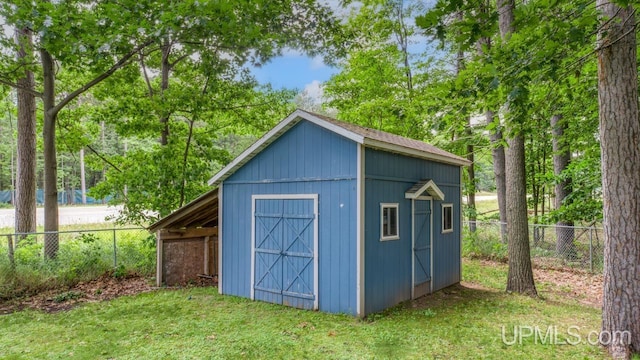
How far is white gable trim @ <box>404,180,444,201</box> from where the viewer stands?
6715mm

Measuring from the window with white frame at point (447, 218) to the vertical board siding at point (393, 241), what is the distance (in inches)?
6.9

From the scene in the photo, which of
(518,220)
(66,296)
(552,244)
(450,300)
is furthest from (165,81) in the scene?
(552,244)

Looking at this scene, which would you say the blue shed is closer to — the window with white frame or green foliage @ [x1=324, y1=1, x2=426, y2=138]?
the window with white frame

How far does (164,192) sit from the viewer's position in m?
8.99

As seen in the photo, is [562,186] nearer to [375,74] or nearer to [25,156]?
[375,74]

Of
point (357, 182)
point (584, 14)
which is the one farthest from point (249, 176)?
point (584, 14)

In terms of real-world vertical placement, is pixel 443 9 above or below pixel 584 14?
below

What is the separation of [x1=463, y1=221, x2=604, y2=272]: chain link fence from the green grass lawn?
3594 mm

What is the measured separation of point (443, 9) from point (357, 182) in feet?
10.4

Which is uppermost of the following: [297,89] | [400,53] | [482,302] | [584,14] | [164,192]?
[400,53]

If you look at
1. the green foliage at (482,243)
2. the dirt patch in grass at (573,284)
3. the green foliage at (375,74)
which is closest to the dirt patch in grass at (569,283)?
the dirt patch in grass at (573,284)

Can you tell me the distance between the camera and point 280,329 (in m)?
5.20

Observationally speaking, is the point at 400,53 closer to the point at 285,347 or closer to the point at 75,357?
the point at 285,347

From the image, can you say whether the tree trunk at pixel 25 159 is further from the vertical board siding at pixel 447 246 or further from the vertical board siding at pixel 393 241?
the vertical board siding at pixel 447 246
